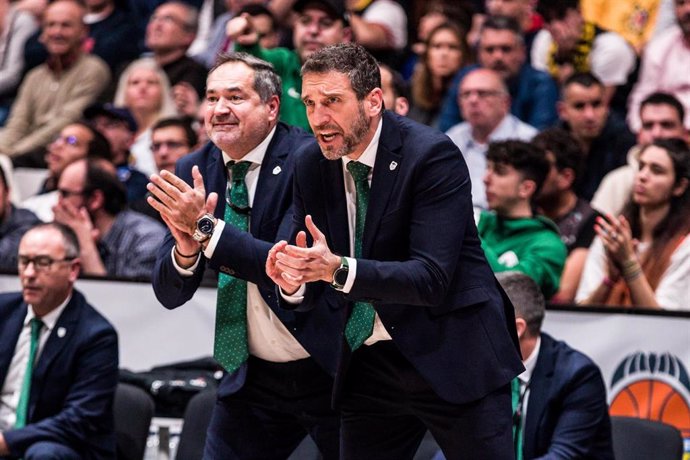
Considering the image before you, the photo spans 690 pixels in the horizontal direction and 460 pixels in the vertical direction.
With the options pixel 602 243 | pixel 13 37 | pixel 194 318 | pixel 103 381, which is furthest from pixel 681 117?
pixel 13 37

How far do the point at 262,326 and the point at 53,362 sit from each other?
1807mm

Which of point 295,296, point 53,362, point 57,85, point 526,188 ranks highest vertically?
point 295,296

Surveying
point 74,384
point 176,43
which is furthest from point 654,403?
point 176,43

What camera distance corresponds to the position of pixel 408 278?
3.46 meters

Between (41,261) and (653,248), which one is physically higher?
(653,248)

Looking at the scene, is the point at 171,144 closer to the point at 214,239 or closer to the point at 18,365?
the point at 18,365

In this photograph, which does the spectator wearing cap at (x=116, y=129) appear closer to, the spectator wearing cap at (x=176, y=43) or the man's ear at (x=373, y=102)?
the spectator wearing cap at (x=176, y=43)

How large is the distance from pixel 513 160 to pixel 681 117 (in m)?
1.64

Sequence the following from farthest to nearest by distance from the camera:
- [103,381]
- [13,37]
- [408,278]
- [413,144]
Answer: [13,37], [103,381], [413,144], [408,278]

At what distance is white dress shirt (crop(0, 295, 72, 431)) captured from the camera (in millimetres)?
5836

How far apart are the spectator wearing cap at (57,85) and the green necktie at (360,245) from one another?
637 cm

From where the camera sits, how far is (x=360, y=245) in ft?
12.3

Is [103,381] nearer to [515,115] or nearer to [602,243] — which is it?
[602,243]

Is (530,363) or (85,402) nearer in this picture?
(530,363)
